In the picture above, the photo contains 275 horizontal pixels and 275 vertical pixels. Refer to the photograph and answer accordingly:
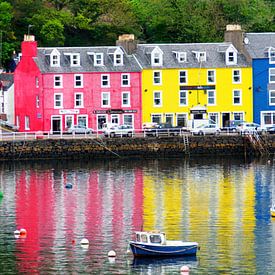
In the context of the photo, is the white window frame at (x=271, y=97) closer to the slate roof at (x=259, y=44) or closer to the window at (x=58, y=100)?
the slate roof at (x=259, y=44)

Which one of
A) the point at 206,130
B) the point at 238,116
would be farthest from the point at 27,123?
the point at 238,116

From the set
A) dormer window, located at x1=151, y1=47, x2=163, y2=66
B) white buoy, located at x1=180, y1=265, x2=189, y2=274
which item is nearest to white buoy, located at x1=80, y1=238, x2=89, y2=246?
white buoy, located at x1=180, y1=265, x2=189, y2=274

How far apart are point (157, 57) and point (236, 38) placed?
Answer: 6107 millimetres

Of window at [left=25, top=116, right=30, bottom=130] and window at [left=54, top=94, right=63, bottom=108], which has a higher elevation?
window at [left=54, top=94, right=63, bottom=108]

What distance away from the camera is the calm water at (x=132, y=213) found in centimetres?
5844

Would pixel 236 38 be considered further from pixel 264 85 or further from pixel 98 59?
pixel 98 59

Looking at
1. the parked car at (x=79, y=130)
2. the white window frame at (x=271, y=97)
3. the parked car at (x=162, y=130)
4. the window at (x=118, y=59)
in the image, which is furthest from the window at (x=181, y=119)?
the parked car at (x=79, y=130)

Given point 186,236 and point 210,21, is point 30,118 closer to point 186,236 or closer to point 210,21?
point 210,21

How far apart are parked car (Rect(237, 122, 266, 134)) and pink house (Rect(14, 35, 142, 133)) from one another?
24.4 ft

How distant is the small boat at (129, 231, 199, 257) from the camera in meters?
58.7

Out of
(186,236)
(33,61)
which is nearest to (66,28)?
(33,61)

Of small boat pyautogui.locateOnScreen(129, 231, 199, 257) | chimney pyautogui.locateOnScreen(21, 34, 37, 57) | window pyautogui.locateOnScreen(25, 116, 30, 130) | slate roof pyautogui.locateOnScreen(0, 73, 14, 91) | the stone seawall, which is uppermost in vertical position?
chimney pyautogui.locateOnScreen(21, 34, 37, 57)

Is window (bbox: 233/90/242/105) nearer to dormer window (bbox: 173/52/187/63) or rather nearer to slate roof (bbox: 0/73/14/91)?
dormer window (bbox: 173/52/187/63)

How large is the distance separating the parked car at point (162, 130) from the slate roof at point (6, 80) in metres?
16.2
